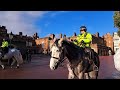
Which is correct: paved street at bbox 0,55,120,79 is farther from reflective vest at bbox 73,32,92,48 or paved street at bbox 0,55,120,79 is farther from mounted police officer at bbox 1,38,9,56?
reflective vest at bbox 73,32,92,48

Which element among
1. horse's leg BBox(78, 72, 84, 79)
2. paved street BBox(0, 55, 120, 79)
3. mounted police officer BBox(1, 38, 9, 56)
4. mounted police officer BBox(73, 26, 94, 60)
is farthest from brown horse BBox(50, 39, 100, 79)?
mounted police officer BBox(1, 38, 9, 56)

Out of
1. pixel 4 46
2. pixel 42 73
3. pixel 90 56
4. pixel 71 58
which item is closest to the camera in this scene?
pixel 71 58


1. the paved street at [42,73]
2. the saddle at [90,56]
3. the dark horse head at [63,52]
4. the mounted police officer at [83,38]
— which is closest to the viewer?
the dark horse head at [63,52]

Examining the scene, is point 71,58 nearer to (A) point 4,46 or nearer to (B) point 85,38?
(B) point 85,38

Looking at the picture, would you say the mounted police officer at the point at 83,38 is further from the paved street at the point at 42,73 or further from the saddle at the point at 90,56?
the paved street at the point at 42,73

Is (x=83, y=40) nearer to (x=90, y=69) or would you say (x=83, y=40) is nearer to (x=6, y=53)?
(x=90, y=69)

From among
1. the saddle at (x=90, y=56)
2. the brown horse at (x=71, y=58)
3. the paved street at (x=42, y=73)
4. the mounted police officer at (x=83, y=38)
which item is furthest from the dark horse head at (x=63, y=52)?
the paved street at (x=42, y=73)

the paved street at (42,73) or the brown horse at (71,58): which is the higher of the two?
the brown horse at (71,58)

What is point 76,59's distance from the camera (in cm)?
643

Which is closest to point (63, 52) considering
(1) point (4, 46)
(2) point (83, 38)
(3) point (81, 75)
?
(3) point (81, 75)

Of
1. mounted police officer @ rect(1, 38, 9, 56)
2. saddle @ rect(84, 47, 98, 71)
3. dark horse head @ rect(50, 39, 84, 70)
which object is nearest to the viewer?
dark horse head @ rect(50, 39, 84, 70)

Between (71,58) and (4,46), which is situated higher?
(4,46)
